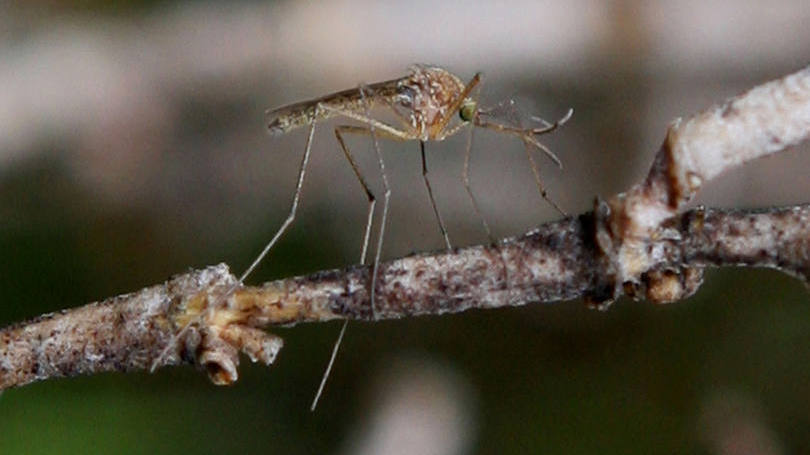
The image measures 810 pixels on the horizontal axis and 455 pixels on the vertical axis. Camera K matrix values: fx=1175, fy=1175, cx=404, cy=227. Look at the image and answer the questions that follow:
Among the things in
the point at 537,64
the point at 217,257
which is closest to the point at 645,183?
the point at 217,257

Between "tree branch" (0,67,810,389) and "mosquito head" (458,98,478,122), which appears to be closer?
"tree branch" (0,67,810,389)

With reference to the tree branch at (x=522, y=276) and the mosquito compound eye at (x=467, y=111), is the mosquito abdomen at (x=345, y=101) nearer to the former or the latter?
the mosquito compound eye at (x=467, y=111)

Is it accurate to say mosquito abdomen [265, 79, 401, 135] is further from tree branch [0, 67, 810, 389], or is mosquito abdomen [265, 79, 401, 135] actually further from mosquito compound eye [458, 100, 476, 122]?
tree branch [0, 67, 810, 389]

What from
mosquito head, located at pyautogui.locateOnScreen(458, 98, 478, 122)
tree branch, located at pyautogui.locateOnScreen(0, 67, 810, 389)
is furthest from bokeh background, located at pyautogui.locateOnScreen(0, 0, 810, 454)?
tree branch, located at pyautogui.locateOnScreen(0, 67, 810, 389)

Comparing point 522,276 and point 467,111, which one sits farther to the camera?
point 467,111

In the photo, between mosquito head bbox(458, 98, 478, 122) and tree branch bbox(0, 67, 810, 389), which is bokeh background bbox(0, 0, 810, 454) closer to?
mosquito head bbox(458, 98, 478, 122)

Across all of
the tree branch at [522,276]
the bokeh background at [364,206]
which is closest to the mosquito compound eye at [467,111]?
the bokeh background at [364,206]

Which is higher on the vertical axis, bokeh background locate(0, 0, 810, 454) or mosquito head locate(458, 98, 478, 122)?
mosquito head locate(458, 98, 478, 122)

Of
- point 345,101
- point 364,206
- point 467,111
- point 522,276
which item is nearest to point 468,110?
point 467,111

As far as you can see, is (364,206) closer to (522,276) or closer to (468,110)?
(468,110)
